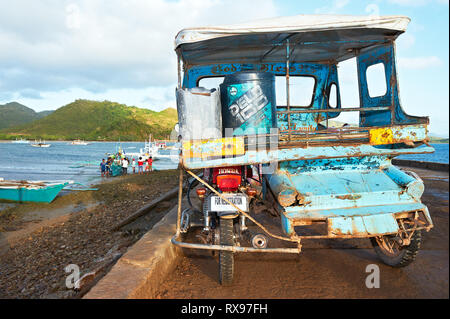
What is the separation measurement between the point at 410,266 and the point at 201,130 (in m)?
3.08

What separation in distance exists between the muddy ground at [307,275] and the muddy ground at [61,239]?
1390mm

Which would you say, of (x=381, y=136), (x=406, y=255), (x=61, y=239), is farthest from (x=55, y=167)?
(x=406, y=255)

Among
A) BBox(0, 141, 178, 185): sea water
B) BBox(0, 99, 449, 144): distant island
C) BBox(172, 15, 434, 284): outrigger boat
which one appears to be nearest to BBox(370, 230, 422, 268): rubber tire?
BBox(172, 15, 434, 284): outrigger boat

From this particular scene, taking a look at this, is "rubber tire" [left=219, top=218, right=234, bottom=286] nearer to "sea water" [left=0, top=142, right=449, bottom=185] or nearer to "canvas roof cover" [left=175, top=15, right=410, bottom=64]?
"canvas roof cover" [left=175, top=15, right=410, bottom=64]

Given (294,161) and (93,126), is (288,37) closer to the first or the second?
(294,161)

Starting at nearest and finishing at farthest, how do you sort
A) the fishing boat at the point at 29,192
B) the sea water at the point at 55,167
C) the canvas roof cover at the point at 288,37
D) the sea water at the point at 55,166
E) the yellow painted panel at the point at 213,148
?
1. the yellow painted panel at the point at 213,148
2. the canvas roof cover at the point at 288,37
3. the fishing boat at the point at 29,192
4. the sea water at the point at 55,167
5. the sea water at the point at 55,166

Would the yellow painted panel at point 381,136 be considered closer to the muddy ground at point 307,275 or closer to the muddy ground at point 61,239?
the muddy ground at point 307,275

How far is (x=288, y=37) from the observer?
143 inches

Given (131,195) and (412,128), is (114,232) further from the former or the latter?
(412,128)

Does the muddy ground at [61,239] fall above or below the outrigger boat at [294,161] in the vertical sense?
below

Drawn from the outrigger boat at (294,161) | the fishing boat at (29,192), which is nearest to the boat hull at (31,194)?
the fishing boat at (29,192)

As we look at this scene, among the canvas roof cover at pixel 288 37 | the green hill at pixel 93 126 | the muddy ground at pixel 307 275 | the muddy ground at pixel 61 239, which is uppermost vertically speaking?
the green hill at pixel 93 126

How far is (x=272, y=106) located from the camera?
10.7 ft

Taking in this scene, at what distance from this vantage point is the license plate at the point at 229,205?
116 inches
